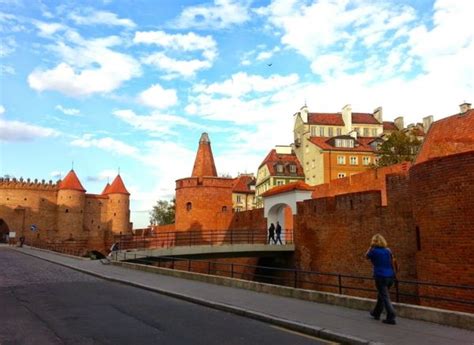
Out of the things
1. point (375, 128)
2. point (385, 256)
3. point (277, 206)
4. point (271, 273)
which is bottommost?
point (271, 273)

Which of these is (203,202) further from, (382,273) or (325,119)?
(325,119)

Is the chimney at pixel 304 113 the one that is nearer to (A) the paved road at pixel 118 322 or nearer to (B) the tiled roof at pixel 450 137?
(B) the tiled roof at pixel 450 137

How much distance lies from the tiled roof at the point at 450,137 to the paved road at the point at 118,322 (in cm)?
1877

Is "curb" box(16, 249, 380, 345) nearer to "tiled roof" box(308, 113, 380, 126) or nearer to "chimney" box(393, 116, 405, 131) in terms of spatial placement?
"tiled roof" box(308, 113, 380, 126)

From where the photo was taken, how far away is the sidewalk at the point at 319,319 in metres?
7.04

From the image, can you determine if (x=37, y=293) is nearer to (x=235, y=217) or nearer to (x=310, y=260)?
(x=310, y=260)

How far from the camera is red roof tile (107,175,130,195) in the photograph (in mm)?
80562

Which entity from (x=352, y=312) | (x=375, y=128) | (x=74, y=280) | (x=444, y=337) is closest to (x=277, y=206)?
(x=74, y=280)

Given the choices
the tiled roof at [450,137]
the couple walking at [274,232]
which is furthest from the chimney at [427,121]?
the couple walking at [274,232]

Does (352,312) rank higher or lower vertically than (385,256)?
lower

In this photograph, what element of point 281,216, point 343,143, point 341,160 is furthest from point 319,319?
point 343,143

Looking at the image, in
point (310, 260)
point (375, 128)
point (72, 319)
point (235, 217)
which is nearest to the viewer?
point (72, 319)

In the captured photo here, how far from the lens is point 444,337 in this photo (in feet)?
22.9

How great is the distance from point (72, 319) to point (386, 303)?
232 inches
